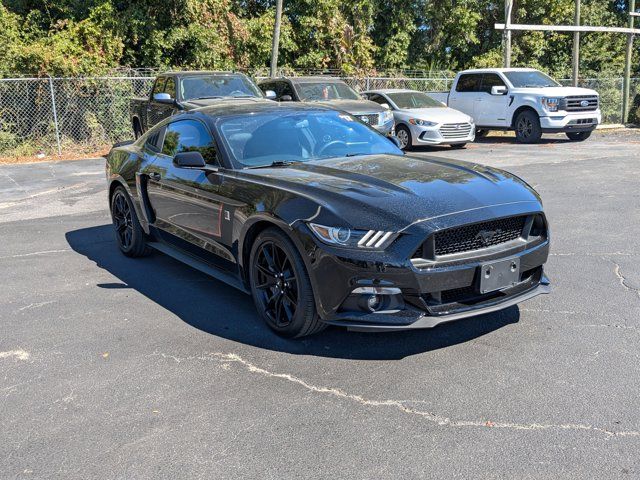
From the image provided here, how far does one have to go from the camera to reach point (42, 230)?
8227mm

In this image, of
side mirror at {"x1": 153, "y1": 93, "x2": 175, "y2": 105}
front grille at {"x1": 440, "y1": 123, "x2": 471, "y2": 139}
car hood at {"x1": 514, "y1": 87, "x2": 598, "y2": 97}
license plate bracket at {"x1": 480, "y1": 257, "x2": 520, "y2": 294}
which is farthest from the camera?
car hood at {"x1": 514, "y1": 87, "x2": 598, "y2": 97}

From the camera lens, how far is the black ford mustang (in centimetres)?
381

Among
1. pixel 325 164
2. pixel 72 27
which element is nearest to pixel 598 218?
pixel 325 164

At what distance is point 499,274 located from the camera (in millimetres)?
3977

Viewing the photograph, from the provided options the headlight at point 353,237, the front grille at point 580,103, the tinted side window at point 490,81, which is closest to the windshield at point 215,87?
the tinted side window at point 490,81

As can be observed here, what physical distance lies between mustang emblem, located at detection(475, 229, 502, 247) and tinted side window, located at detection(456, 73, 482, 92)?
49.4 ft

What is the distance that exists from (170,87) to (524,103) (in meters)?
9.12

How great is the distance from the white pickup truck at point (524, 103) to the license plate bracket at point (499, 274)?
13363mm

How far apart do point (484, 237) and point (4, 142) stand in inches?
594

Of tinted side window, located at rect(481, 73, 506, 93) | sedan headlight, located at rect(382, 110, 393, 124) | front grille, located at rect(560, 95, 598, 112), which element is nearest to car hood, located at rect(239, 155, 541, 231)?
sedan headlight, located at rect(382, 110, 393, 124)

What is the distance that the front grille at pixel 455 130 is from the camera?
1562cm

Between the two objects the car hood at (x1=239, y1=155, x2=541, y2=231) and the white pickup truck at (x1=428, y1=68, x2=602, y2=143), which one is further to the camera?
the white pickup truck at (x1=428, y1=68, x2=602, y2=143)

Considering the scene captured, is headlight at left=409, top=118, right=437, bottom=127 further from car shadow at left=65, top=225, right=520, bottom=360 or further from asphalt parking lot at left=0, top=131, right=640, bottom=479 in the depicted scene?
car shadow at left=65, top=225, right=520, bottom=360

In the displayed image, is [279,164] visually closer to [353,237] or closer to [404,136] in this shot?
[353,237]
